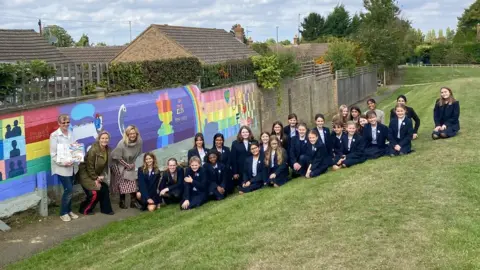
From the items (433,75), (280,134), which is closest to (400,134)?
(280,134)

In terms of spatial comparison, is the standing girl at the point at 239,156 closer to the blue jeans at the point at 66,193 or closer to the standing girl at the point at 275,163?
the standing girl at the point at 275,163

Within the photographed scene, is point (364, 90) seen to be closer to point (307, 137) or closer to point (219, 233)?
point (307, 137)

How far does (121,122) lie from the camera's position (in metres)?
12.4

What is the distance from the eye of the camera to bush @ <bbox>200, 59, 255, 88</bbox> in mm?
17033

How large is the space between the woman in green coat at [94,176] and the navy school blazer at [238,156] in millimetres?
2603

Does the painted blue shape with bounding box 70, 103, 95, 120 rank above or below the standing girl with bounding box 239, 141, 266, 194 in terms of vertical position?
above

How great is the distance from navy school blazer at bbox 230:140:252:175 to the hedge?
311 cm

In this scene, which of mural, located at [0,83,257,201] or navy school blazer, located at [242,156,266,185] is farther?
navy school blazer, located at [242,156,266,185]

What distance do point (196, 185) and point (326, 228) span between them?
166 inches

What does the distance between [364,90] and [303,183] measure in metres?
30.8

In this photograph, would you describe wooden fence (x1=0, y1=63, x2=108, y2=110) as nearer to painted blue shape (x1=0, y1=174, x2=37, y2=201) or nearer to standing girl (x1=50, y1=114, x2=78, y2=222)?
standing girl (x1=50, y1=114, x2=78, y2=222)

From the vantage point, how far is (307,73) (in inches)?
1067

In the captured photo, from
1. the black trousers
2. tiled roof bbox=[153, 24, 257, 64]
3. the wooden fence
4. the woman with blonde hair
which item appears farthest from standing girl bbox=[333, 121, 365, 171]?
tiled roof bbox=[153, 24, 257, 64]

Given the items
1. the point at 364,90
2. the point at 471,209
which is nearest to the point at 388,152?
the point at 471,209
